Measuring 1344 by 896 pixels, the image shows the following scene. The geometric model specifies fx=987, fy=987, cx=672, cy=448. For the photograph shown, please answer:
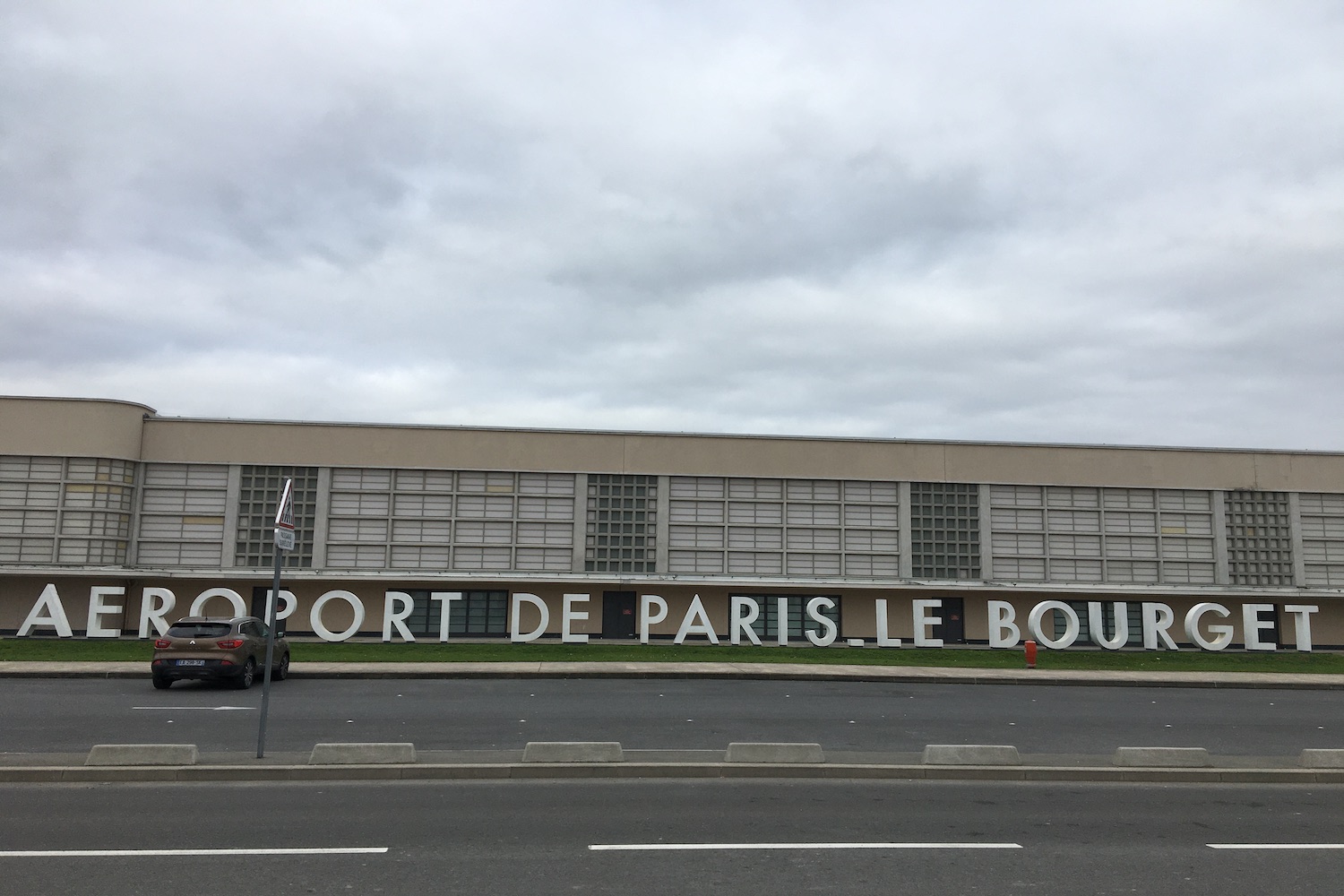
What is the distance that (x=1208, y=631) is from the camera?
129ft

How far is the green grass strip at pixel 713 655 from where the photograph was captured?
2933 cm

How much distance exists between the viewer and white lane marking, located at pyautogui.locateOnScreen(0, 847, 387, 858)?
28.6ft

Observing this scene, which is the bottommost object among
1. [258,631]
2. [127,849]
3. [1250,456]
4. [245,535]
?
[127,849]

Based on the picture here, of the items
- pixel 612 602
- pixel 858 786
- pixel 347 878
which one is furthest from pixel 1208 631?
pixel 347 878

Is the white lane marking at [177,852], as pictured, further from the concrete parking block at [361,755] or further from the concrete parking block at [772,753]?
the concrete parking block at [772,753]

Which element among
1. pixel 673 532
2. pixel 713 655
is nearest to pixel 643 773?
pixel 713 655

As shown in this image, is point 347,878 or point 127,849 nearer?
point 347,878

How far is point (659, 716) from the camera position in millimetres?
18484

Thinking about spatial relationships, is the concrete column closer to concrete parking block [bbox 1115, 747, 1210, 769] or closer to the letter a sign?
concrete parking block [bbox 1115, 747, 1210, 769]

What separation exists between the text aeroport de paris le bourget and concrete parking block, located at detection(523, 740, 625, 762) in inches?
875

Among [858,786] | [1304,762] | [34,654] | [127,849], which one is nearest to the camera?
[127,849]

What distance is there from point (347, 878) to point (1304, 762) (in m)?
12.6

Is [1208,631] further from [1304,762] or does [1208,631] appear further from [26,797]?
[26,797]

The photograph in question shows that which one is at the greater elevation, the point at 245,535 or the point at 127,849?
the point at 245,535
